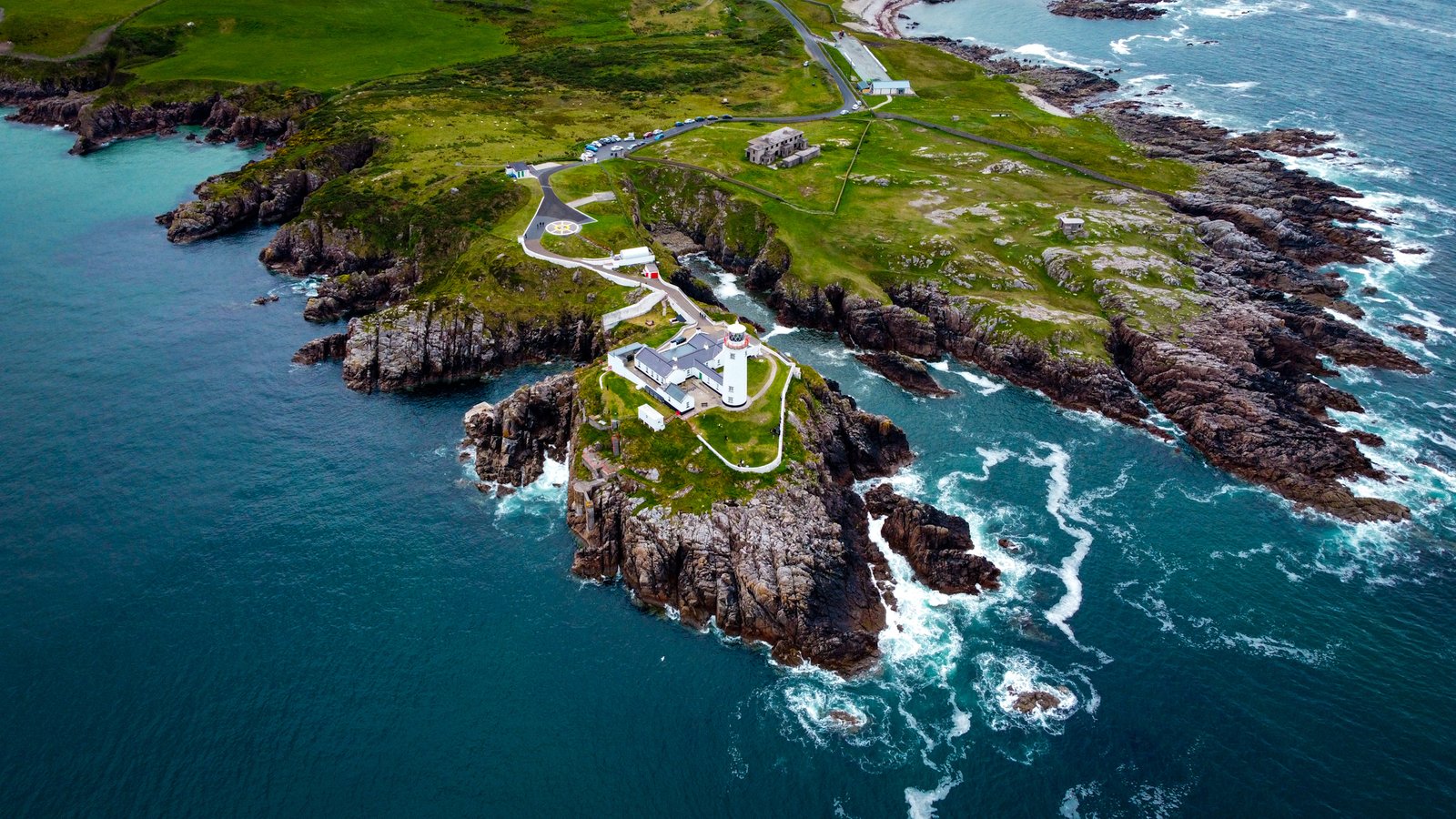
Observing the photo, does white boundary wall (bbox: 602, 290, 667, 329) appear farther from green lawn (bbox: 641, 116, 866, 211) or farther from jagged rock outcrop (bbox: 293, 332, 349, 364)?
green lawn (bbox: 641, 116, 866, 211)

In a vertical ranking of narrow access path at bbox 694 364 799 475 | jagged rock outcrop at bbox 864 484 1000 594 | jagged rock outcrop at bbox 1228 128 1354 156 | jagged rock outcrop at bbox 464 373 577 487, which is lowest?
jagged rock outcrop at bbox 864 484 1000 594

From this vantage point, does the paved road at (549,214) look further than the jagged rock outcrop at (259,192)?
No

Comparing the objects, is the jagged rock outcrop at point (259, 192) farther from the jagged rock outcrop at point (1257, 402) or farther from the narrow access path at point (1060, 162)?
the jagged rock outcrop at point (1257, 402)

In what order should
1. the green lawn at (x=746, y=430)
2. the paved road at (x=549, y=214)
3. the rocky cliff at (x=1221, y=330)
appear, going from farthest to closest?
the paved road at (x=549, y=214) → the rocky cliff at (x=1221, y=330) → the green lawn at (x=746, y=430)

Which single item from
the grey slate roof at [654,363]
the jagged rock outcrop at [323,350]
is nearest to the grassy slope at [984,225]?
the grey slate roof at [654,363]

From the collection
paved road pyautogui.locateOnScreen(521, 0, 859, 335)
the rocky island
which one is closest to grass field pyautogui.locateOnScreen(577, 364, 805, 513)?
the rocky island

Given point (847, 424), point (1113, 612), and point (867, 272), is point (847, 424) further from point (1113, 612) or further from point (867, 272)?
point (867, 272)

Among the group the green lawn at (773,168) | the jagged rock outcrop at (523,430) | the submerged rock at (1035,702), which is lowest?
the submerged rock at (1035,702)
